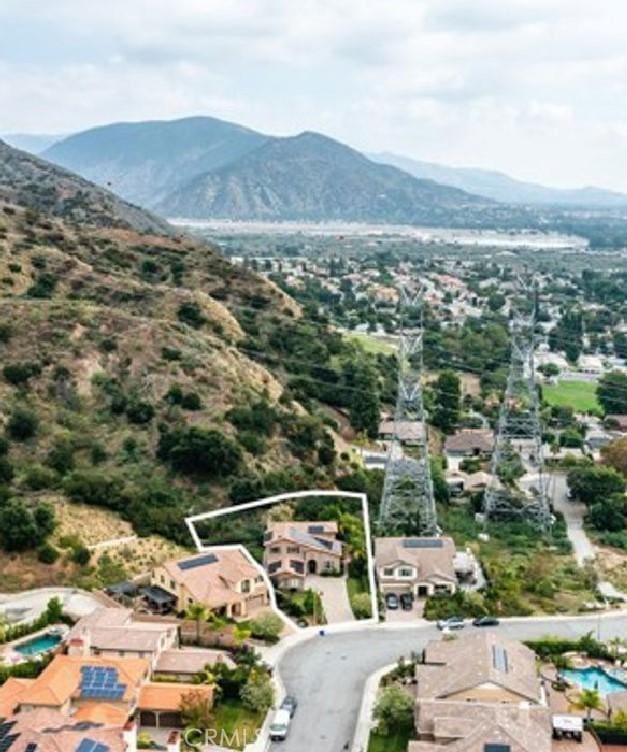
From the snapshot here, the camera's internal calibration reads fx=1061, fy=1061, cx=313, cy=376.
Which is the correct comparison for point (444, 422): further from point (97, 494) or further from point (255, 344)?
point (97, 494)

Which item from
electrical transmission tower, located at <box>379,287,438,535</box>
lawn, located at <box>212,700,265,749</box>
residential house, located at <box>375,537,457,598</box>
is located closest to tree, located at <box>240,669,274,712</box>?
lawn, located at <box>212,700,265,749</box>

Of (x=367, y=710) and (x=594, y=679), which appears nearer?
(x=367, y=710)

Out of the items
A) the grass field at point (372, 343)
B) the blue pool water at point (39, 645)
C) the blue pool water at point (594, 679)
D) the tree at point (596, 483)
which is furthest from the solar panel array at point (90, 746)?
the grass field at point (372, 343)

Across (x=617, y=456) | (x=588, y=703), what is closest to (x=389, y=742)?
(x=588, y=703)

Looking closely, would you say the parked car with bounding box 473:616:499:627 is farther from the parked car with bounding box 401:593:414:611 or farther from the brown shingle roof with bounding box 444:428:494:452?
the brown shingle roof with bounding box 444:428:494:452

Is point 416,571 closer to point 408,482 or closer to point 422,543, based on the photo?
point 422,543

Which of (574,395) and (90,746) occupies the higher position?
(90,746)

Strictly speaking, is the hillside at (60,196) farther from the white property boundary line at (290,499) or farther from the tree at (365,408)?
the white property boundary line at (290,499)
